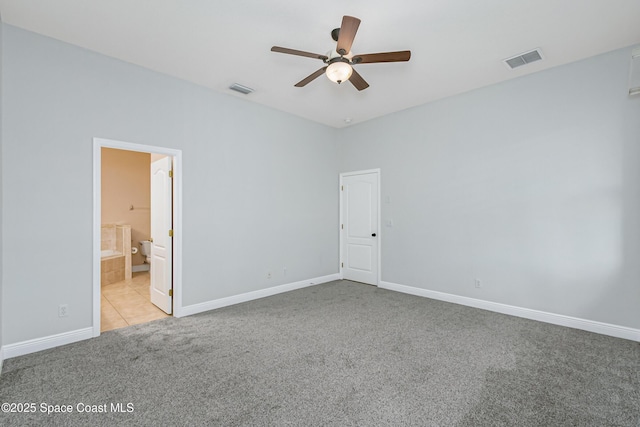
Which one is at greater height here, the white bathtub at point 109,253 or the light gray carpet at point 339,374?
the white bathtub at point 109,253

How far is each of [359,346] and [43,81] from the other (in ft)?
13.2

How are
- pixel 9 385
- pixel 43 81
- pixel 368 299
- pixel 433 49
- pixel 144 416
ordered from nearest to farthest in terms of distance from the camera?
pixel 144 416 → pixel 9 385 → pixel 43 81 → pixel 433 49 → pixel 368 299

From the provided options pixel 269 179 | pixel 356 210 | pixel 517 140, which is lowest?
pixel 356 210

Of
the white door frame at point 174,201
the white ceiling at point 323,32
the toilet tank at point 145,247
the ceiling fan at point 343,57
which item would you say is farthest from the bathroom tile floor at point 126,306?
the ceiling fan at point 343,57

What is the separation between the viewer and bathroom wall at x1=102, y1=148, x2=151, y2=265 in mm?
6613

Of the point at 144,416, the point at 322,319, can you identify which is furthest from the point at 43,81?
the point at 322,319

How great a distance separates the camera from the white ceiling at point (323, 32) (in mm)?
2531

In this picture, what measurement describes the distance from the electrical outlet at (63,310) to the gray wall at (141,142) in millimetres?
35

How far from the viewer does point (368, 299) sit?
15.2 feet

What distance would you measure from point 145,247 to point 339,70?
6118 mm

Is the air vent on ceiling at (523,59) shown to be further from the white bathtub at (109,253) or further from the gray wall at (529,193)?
the white bathtub at (109,253)

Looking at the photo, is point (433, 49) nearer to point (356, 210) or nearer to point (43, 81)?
point (356, 210)

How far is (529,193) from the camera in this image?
12.4ft

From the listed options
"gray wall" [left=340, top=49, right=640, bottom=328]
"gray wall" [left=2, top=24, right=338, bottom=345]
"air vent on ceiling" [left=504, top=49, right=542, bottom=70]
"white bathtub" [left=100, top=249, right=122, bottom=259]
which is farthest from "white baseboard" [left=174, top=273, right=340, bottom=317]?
"air vent on ceiling" [left=504, top=49, right=542, bottom=70]
